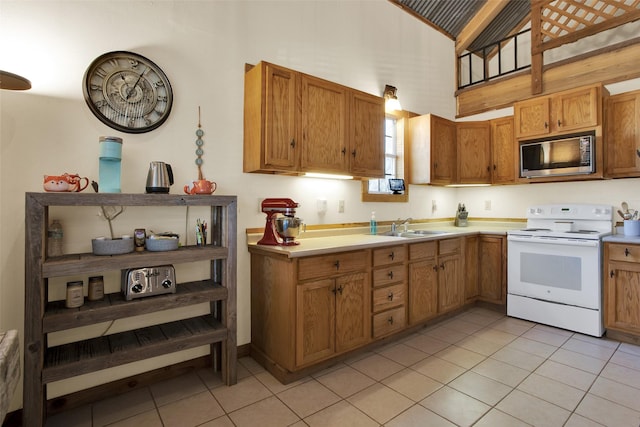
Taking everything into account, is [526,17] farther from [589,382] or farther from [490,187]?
[589,382]

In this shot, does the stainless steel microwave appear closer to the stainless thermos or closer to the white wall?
the white wall

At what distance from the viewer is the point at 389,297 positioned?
2.77 metres

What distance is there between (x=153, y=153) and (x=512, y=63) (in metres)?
4.79

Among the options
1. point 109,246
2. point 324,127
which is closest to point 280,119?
point 324,127

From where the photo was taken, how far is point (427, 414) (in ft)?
6.17

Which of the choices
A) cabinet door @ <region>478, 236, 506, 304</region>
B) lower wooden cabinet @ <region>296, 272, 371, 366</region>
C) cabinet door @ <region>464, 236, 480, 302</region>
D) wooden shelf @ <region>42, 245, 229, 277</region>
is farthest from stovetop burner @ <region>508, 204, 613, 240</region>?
wooden shelf @ <region>42, 245, 229, 277</region>

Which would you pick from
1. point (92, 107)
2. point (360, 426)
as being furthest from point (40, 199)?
point (360, 426)

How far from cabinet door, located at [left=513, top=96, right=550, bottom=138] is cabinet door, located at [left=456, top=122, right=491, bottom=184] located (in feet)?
1.44

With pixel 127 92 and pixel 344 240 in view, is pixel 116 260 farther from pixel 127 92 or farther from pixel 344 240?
pixel 344 240

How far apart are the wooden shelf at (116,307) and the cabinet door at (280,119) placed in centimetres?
102

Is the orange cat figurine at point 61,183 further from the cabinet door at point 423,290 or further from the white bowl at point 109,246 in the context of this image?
the cabinet door at point 423,290

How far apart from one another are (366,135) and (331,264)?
4.29ft

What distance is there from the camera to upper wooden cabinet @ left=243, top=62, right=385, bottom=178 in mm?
2418

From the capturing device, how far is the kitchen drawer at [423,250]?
2971 mm
